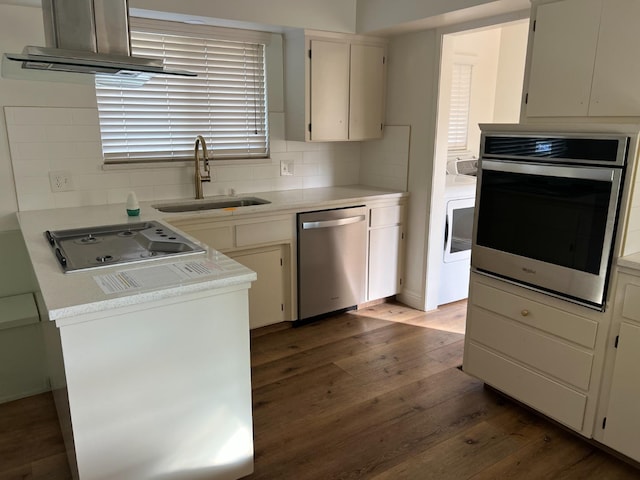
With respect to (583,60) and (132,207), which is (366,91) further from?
(132,207)

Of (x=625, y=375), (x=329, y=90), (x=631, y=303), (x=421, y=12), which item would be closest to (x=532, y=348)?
(x=625, y=375)

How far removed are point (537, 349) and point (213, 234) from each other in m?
1.93

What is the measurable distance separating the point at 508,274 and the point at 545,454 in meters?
0.84

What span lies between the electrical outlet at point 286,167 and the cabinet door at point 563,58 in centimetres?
195

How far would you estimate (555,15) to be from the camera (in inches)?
88.3

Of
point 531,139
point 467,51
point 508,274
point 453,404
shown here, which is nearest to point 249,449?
point 453,404

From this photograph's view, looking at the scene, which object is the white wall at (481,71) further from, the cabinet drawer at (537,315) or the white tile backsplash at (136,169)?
the cabinet drawer at (537,315)

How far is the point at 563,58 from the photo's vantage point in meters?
2.23

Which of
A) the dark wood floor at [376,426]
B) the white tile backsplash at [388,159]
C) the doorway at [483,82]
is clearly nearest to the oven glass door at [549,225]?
the dark wood floor at [376,426]

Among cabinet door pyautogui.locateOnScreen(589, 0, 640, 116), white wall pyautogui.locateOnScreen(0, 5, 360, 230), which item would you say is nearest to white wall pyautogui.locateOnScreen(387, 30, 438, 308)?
white wall pyautogui.locateOnScreen(0, 5, 360, 230)

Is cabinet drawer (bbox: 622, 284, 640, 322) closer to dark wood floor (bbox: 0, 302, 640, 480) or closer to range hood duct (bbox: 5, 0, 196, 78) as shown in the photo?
dark wood floor (bbox: 0, 302, 640, 480)

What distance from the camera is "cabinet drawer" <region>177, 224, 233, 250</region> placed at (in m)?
2.93

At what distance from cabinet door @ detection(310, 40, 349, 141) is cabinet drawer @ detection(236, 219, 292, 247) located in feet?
2.55

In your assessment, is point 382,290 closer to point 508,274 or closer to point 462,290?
point 462,290
